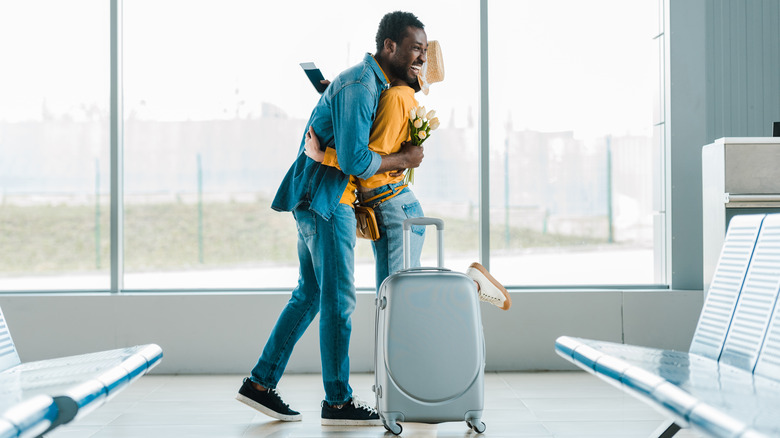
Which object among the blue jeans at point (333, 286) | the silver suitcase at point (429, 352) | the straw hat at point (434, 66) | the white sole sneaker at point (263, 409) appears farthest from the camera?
the straw hat at point (434, 66)

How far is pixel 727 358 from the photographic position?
6.09ft

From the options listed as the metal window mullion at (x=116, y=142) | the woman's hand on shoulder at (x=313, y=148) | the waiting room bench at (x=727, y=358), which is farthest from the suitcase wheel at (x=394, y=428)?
the metal window mullion at (x=116, y=142)

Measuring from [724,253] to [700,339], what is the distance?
0.27m

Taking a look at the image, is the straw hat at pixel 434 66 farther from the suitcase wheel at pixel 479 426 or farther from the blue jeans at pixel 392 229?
the suitcase wheel at pixel 479 426

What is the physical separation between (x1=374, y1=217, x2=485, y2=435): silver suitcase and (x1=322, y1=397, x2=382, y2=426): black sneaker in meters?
0.29

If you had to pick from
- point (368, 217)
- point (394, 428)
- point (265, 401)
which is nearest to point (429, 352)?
point (394, 428)

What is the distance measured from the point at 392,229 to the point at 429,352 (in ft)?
1.66

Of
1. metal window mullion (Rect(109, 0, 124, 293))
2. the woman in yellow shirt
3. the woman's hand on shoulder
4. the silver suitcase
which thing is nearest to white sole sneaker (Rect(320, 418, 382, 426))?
the silver suitcase

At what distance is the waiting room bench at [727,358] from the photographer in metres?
1.29

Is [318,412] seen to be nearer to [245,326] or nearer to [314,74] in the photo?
[245,326]

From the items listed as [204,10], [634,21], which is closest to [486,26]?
[634,21]

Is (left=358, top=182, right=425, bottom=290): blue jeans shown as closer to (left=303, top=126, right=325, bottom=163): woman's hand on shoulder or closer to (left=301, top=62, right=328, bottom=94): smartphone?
(left=303, top=126, right=325, bottom=163): woman's hand on shoulder

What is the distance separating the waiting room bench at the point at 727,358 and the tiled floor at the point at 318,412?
2.16 ft

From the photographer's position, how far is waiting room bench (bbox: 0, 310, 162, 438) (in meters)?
1.21
